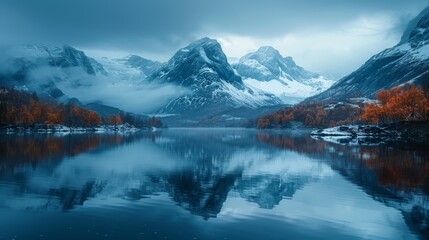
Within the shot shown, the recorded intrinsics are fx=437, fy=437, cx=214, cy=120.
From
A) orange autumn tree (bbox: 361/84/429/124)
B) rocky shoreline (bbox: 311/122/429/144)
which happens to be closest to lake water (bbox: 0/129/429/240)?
rocky shoreline (bbox: 311/122/429/144)

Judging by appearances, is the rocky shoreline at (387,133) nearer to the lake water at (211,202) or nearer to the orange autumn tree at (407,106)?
the orange autumn tree at (407,106)

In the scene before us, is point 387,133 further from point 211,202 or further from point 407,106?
point 211,202

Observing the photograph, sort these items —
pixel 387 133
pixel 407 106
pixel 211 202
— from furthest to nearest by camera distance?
pixel 387 133 → pixel 407 106 → pixel 211 202

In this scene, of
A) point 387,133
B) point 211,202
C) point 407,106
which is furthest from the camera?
point 387,133

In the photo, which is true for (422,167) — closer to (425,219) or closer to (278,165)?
(278,165)

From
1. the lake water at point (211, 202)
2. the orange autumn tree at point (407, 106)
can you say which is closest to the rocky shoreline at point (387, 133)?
the orange autumn tree at point (407, 106)

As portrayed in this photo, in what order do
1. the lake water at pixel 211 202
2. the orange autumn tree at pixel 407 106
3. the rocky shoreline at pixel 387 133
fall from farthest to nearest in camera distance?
the orange autumn tree at pixel 407 106, the rocky shoreline at pixel 387 133, the lake water at pixel 211 202

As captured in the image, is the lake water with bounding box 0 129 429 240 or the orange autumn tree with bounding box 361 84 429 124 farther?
the orange autumn tree with bounding box 361 84 429 124

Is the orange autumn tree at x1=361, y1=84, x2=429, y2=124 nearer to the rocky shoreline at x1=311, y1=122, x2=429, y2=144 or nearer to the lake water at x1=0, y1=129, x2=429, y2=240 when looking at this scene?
the rocky shoreline at x1=311, y1=122, x2=429, y2=144

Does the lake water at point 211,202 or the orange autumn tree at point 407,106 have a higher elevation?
the orange autumn tree at point 407,106

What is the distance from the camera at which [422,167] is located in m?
66.4

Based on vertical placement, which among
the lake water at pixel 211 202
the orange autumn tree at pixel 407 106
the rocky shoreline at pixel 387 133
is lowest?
the lake water at pixel 211 202

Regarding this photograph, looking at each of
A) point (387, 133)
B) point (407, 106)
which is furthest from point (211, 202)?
point (407, 106)

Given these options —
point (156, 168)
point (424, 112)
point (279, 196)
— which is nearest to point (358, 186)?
point (279, 196)
